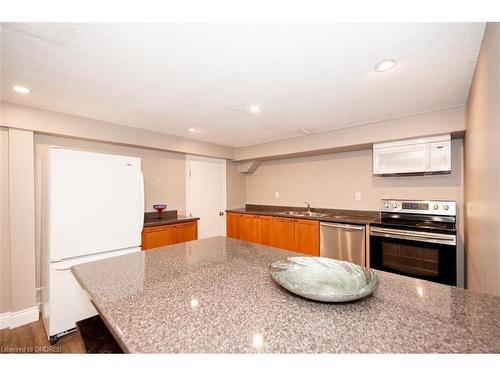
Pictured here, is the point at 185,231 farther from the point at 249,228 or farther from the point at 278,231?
the point at 278,231

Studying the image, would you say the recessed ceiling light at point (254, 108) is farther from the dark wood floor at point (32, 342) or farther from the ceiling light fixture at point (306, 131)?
the dark wood floor at point (32, 342)

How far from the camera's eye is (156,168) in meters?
3.61

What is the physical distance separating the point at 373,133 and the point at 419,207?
1079 mm

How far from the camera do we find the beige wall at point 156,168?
110 inches

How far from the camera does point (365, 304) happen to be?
84 cm

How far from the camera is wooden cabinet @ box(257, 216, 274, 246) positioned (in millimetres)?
3885

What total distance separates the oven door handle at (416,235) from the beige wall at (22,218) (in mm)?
3871

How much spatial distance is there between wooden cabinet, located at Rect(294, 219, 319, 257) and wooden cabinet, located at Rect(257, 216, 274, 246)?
48 centimetres

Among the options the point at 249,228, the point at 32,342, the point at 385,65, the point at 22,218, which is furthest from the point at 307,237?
the point at 22,218

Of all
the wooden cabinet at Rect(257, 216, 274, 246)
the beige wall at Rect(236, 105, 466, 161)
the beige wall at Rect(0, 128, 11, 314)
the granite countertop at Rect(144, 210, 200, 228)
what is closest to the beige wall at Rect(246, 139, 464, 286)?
the beige wall at Rect(236, 105, 466, 161)

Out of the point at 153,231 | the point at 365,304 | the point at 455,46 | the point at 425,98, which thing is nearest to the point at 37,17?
the point at 365,304

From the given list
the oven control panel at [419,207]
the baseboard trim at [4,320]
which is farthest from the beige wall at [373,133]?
the baseboard trim at [4,320]

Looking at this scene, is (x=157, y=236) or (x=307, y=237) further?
(x=307, y=237)

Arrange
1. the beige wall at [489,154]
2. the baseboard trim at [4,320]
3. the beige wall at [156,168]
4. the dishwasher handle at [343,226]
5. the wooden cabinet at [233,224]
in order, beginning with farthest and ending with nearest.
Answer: the wooden cabinet at [233,224], the dishwasher handle at [343,226], the beige wall at [156,168], the baseboard trim at [4,320], the beige wall at [489,154]
